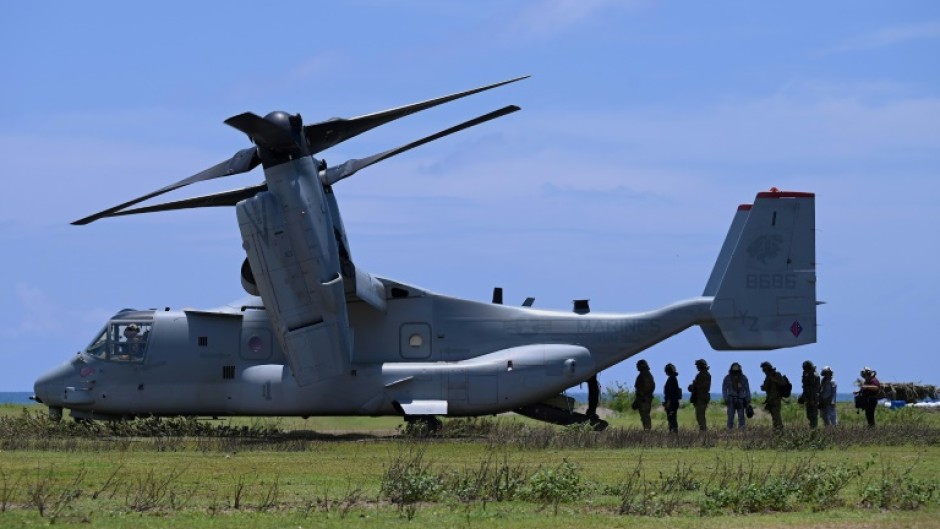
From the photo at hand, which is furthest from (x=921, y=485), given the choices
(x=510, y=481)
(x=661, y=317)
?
(x=661, y=317)

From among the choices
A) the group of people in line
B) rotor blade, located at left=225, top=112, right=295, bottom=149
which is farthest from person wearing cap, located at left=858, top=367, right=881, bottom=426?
rotor blade, located at left=225, top=112, right=295, bottom=149

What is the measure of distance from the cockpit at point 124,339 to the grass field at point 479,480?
2021mm

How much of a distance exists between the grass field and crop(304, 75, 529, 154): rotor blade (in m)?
6.02

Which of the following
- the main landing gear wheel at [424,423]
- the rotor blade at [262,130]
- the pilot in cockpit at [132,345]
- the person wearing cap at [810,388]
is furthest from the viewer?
the person wearing cap at [810,388]

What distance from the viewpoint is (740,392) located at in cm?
3130

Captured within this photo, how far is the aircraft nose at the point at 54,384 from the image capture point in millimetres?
30984

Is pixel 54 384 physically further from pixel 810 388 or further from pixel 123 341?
pixel 810 388

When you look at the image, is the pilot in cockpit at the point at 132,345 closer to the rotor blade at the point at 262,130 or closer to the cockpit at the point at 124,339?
the cockpit at the point at 124,339

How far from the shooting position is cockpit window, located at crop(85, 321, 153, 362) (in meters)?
30.7

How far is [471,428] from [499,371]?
171 cm

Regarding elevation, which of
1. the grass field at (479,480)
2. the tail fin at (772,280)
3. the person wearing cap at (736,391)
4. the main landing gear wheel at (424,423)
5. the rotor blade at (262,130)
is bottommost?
the grass field at (479,480)

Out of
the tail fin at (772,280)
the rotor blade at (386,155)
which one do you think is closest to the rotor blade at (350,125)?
the rotor blade at (386,155)

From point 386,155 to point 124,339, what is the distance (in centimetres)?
779

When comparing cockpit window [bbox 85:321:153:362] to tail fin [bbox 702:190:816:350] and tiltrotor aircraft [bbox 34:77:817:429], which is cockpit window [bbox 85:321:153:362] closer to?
tiltrotor aircraft [bbox 34:77:817:429]
